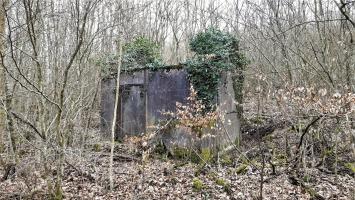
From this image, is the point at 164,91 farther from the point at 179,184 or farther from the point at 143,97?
the point at 179,184

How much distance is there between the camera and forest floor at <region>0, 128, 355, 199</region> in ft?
24.2

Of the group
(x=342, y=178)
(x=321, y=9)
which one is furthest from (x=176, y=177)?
(x=321, y=9)

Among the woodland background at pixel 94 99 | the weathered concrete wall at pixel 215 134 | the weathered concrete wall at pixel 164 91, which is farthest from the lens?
the weathered concrete wall at pixel 164 91

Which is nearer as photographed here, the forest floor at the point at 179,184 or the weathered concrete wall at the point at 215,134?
the forest floor at the point at 179,184

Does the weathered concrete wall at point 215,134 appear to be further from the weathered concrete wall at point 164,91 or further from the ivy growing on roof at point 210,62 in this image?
the weathered concrete wall at point 164,91

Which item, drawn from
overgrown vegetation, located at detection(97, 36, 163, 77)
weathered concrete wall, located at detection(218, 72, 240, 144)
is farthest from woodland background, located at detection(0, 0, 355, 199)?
overgrown vegetation, located at detection(97, 36, 163, 77)

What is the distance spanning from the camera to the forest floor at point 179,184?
7.36m

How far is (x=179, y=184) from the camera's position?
8.29 meters

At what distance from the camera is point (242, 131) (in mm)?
13875

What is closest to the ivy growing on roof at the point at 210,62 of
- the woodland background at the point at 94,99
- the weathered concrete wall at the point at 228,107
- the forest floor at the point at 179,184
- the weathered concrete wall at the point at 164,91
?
the weathered concrete wall at the point at 228,107

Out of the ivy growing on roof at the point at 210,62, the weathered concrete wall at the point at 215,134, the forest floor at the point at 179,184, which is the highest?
the ivy growing on roof at the point at 210,62

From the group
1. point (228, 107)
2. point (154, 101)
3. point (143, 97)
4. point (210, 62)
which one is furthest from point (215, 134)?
point (143, 97)

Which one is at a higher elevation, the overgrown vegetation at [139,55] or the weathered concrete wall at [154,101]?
the overgrown vegetation at [139,55]

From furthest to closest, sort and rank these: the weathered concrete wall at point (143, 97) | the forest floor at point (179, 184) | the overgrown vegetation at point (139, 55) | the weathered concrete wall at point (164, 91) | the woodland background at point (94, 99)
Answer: the overgrown vegetation at point (139, 55)
the weathered concrete wall at point (143, 97)
the weathered concrete wall at point (164, 91)
the forest floor at point (179, 184)
the woodland background at point (94, 99)
